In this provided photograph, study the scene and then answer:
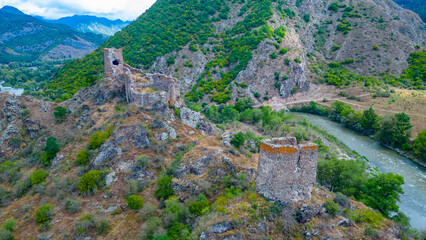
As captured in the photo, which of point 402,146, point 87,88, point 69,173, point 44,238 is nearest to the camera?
point 44,238

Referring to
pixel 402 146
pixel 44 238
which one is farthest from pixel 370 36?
A: pixel 44 238

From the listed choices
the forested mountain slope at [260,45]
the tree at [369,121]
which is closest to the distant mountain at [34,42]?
the forested mountain slope at [260,45]

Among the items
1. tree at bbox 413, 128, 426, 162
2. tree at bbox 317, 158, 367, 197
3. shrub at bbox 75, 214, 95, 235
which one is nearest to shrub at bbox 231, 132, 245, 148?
tree at bbox 317, 158, 367, 197

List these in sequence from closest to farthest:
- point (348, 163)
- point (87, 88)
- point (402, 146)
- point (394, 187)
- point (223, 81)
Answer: point (394, 187), point (348, 163), point (87, 88), point (402, 146), point (223, 81)

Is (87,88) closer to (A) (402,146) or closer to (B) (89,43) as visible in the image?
(A) (402,146)

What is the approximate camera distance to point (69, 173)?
22906 millimetres

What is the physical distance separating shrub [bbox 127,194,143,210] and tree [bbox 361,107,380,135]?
4767cm

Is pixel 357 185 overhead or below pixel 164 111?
below

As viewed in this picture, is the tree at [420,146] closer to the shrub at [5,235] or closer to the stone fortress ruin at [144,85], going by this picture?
the stone fortress ruin at [144,85]

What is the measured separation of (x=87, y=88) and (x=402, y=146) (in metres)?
52.5

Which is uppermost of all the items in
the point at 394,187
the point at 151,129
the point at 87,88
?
the point at 87,88

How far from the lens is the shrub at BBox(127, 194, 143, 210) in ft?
59.9

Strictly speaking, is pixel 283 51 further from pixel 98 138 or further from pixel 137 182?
pixel 137 182

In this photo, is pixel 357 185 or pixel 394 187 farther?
pixel 357 185
